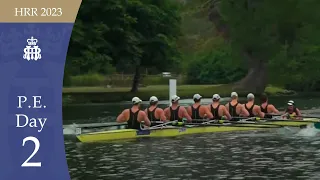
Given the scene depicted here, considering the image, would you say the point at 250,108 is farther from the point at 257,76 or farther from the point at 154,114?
the point at 257,76

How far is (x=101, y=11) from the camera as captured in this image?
45.8 meters

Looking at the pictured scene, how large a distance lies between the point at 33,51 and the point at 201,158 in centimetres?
1108

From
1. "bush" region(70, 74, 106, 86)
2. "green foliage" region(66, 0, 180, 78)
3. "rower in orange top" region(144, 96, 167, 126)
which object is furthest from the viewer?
"bush" region(70, 74, 106, 86)

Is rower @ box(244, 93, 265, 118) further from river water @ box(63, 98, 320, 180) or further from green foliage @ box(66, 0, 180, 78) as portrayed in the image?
green foliage @ box(66, 0, 180, 78)

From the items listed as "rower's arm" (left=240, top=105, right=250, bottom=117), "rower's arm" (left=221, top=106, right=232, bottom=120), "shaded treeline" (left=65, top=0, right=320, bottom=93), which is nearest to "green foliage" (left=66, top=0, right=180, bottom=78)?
"shaded treeline" (left=65, top=0, right=320, bottom=93)

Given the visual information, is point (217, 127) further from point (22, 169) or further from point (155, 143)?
point (22, 169)

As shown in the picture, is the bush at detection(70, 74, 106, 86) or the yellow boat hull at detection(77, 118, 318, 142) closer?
the yellow boat hull at detection(77, 118, 318, 142)

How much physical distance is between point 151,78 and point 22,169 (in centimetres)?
7019

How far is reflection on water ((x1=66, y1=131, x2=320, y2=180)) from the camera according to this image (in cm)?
1597

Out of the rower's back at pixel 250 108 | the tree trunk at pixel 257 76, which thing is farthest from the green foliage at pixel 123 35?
the rower's back at pixel 250 108

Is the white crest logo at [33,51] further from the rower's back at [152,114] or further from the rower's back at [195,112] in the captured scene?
the rower's back at [195,112]

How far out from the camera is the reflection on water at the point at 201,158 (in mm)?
15971

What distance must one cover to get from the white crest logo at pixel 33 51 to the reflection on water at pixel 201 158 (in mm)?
7678

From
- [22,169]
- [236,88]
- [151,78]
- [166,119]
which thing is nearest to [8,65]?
[22,169]
